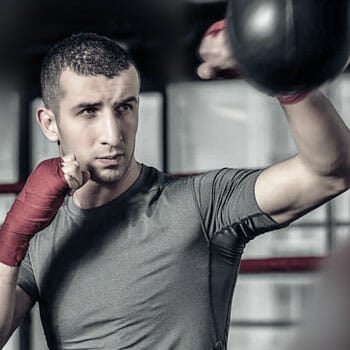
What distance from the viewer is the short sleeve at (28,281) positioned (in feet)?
4.12

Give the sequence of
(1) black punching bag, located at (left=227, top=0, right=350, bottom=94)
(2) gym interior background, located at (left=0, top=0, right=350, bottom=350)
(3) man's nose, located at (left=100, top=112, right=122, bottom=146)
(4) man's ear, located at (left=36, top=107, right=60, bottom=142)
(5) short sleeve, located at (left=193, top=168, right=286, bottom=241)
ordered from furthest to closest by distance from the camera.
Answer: (2) gym interior background, located at (left=0, top=0, right=350, bottom=350) < (4) man's ear, located at (left=36, top=107, right=60, bottom=142) < (3) man's nose, located at (left=100, top=112, right=122, bottom=146) < (5) short sleeve, located at (left=193, top=168, right=286, bottom=241) < (1) black punching bag, located at (left=227, top=0, right=350, bottom=94)

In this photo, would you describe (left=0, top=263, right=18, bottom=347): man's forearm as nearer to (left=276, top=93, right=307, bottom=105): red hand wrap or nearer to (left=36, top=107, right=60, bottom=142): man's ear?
(left=36, top=107, right=60, bottom=142): man's ear

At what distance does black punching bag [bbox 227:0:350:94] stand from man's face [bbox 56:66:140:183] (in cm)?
38

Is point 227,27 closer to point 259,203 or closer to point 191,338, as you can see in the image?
point 259,203

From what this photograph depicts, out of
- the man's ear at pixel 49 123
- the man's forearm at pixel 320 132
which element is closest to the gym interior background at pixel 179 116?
the man's ear at pixel 49 123

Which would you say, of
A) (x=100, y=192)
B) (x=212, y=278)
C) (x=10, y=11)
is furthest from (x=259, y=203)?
(x=10, y=11)

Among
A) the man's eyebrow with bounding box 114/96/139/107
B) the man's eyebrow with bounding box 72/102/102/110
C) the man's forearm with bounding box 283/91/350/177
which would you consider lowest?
the man's forearm with bounding box 283/91/350/177

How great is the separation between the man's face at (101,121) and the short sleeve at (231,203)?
5.0 inches

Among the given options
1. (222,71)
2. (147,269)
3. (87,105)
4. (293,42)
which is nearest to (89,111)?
(87,105)

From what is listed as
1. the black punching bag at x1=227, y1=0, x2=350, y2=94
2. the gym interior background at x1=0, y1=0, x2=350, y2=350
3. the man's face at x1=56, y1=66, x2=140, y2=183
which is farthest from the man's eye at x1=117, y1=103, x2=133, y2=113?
the gym interior background at x1=0, y1=0, x2=350, y2=350

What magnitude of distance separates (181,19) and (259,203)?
215 cm

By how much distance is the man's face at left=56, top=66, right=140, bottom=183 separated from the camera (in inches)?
47.8

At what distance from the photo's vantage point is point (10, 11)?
329cm

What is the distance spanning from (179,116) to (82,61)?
88.6 inches
